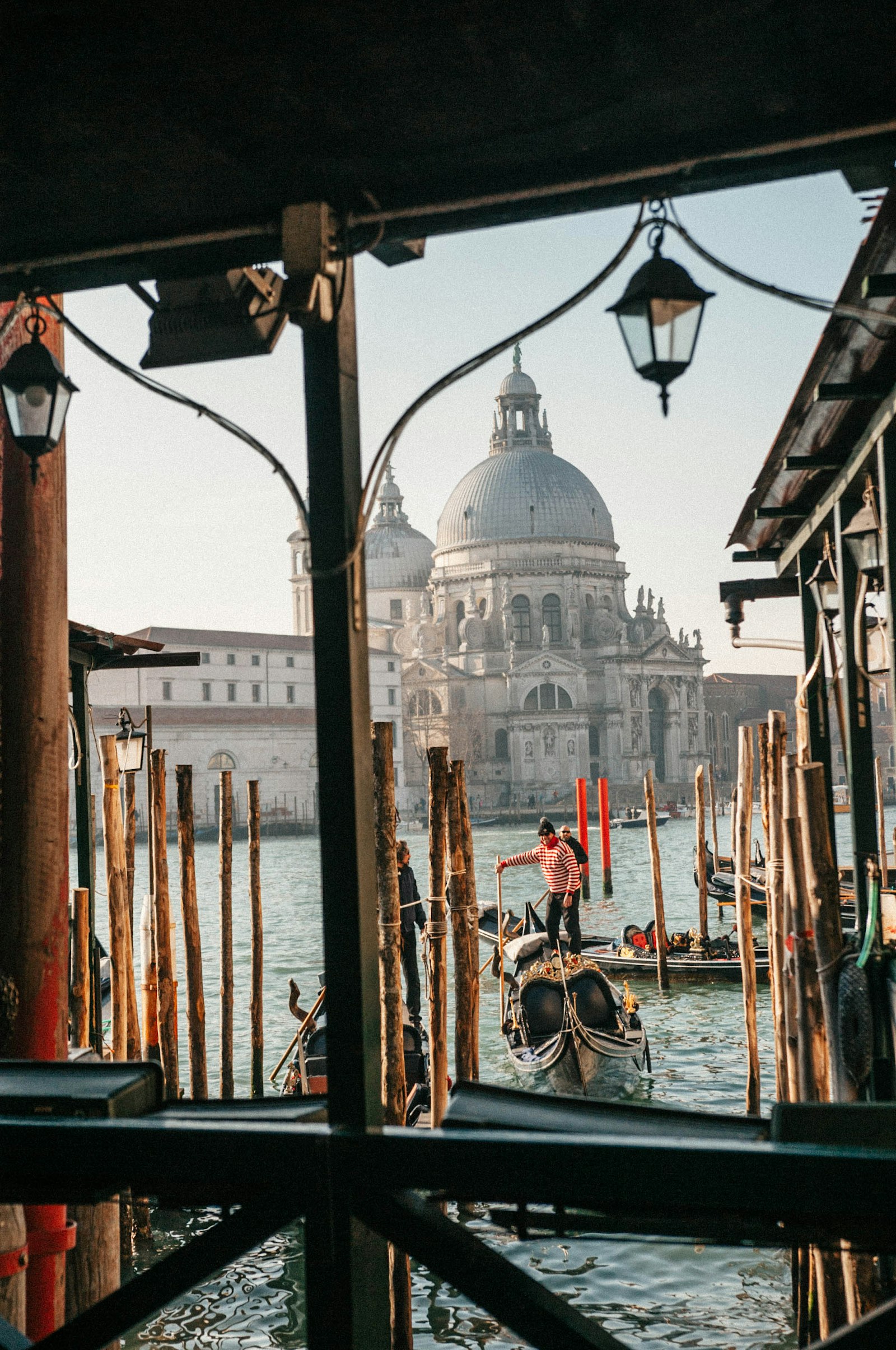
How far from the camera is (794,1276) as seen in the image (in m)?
4.23

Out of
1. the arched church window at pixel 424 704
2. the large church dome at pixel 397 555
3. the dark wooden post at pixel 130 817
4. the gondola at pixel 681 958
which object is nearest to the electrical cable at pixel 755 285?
the dark wooden post at pixel 130 817

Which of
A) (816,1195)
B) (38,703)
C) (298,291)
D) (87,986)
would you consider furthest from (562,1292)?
(298,291)

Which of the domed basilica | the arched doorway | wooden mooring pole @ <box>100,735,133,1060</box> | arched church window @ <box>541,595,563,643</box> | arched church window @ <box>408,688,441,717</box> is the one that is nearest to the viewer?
wooden mooring pole @ <box>100,735,133,1060</box>

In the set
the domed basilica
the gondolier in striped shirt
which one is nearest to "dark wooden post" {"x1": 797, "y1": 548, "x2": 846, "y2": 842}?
the gondolier in striped shirt

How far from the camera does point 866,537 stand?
4.14 meters

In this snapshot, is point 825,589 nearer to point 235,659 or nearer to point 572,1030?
point 572,1030

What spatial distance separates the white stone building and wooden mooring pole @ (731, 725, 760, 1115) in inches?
1341

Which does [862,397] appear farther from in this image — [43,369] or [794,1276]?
[794,1276]

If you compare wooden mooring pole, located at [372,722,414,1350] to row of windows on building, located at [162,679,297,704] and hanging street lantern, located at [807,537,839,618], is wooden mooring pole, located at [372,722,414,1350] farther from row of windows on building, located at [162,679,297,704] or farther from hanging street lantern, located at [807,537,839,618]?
row of windows on building, located at [162,679,297,704]

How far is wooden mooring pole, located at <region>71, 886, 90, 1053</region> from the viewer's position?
15.9 ft

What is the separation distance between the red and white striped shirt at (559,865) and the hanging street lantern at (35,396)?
23.7 feet

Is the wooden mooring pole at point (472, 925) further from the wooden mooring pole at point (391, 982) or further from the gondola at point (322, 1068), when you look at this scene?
the wooden mooring pole at point (391, 982)

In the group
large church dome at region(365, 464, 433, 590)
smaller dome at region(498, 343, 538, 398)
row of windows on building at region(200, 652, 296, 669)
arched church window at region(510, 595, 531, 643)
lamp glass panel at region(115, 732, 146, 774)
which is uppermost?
smaller dome at region(498, 343, 538, 398)

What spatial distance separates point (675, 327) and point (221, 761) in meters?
42.5
